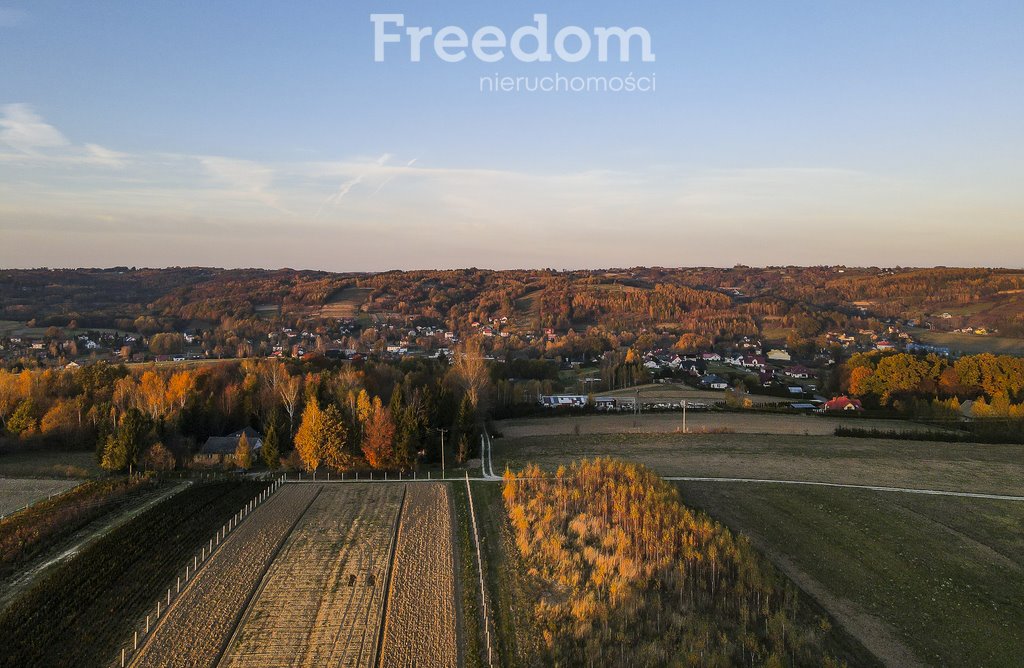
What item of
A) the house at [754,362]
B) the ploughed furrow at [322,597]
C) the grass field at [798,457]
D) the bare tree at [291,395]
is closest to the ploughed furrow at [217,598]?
the ploughed furrow at [322,597]

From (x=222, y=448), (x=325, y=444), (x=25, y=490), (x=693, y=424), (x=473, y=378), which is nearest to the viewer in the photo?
(x=25, y=490)

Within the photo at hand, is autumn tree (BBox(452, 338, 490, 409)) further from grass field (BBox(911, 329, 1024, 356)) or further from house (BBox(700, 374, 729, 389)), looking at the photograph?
grass field (BBox(911, 329, 1024, 356))

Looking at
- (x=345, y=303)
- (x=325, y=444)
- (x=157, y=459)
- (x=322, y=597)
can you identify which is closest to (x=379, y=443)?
(x=325, y=444)

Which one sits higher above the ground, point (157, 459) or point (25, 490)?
point (157, 459)

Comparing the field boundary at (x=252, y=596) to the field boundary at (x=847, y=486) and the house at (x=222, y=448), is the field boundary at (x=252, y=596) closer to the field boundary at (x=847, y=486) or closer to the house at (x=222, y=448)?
the house at (x=222, y=448)

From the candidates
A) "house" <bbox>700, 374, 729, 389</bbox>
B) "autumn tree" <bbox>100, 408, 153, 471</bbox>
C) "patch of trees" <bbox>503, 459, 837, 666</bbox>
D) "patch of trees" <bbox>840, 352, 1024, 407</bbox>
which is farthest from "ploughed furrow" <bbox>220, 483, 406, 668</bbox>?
"patch of trees" <bbox>840, 352, 1024, 407</bbox>

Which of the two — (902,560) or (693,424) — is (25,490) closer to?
(902,560)

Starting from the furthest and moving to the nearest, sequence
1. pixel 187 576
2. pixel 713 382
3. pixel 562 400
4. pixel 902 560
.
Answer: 1. pixel 713 382
2. pixel 562 400
3. pixel 902 560
4. pixel 187 576
